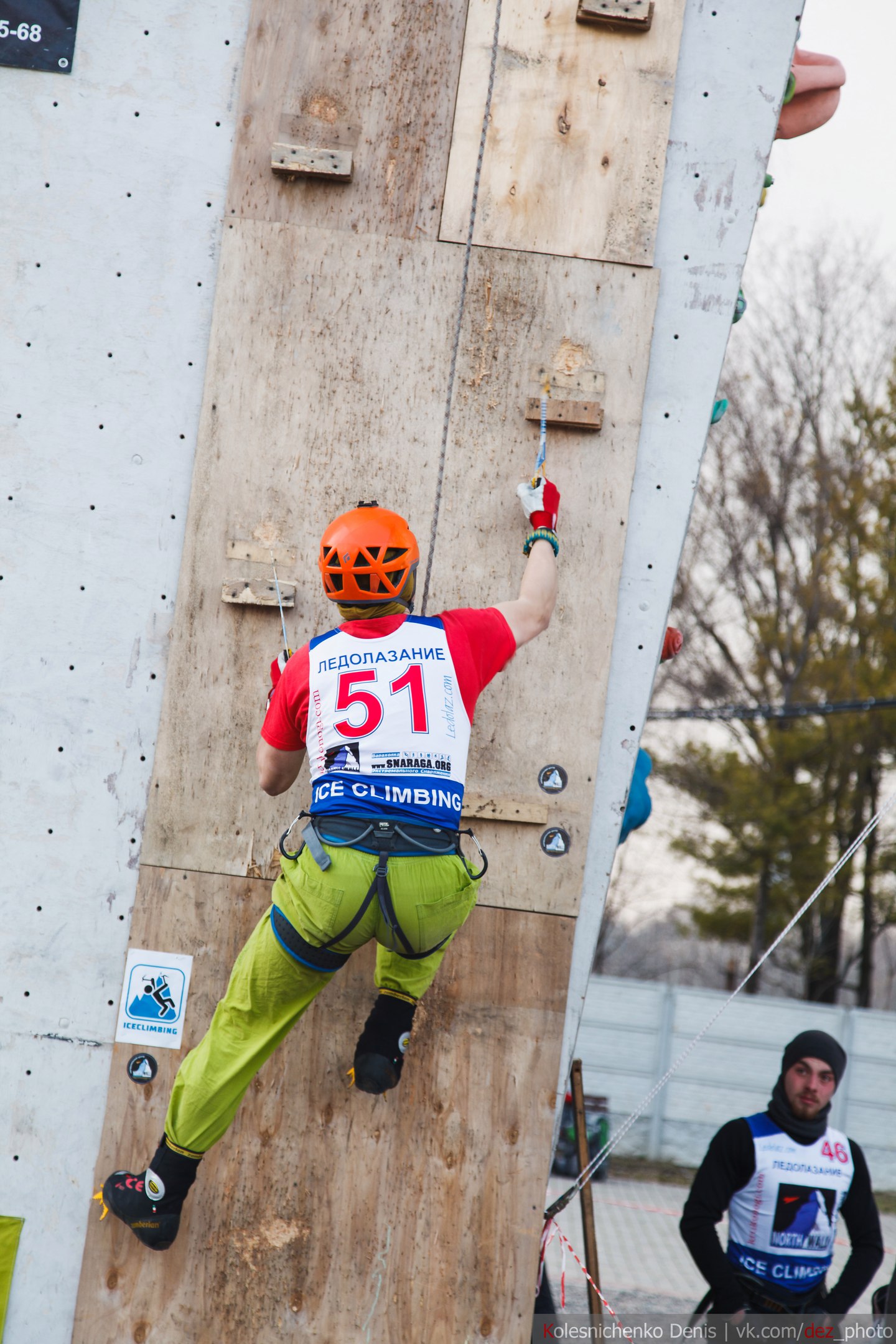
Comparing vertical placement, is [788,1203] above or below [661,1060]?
above

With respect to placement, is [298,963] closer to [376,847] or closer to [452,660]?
[376,847]

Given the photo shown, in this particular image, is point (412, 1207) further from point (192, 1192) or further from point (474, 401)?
point (474, 401)

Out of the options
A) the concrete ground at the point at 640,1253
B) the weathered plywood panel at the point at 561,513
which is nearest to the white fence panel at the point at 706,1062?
the concrete ground at the point at 640,1253

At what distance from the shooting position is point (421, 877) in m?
3.49

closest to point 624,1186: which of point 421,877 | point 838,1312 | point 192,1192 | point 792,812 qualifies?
point 792,812

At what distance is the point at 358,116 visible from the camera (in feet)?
14.6

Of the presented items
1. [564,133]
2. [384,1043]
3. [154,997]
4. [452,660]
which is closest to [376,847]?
[452,660]

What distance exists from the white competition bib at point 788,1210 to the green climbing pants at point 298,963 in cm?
170

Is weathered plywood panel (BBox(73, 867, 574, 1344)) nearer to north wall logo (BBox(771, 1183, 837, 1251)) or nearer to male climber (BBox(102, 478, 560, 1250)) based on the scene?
male climber (BBox(102, 478, 560, 1250))

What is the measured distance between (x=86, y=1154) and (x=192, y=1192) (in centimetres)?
41

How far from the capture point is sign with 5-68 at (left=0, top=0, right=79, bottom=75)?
450 cm

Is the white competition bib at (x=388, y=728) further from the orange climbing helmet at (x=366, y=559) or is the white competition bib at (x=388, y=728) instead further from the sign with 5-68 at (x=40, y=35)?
the sign with 5-68 at (x=40, y=35)

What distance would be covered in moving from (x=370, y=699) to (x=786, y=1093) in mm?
2544

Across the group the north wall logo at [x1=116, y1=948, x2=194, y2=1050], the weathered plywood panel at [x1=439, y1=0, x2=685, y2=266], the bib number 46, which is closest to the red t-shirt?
the bib number 46
